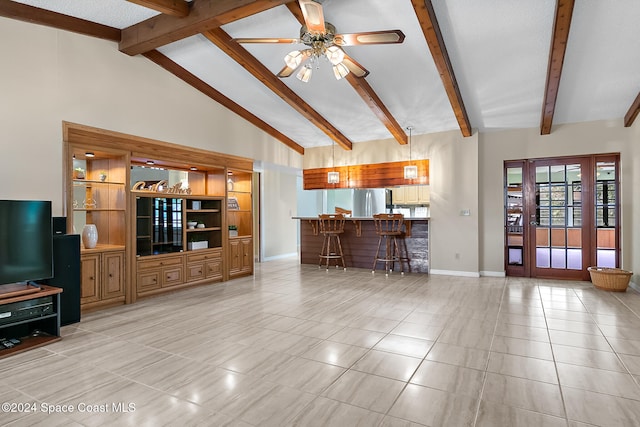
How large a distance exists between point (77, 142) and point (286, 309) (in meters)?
3.10

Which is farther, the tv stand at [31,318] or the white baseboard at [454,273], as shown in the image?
the white baseboard at [454,273]

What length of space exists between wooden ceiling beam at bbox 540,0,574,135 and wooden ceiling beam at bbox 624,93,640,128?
963mm

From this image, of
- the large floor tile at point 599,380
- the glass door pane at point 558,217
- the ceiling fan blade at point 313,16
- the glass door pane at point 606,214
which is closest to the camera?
the large floor tile at point 599,380

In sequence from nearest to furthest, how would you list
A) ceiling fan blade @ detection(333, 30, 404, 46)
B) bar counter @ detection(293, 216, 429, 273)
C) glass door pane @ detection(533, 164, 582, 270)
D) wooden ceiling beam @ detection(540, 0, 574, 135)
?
ceiling fan blade @ detection(333, 30, 404, 46) < wooden ceiling beam @ detection(540, 0, 574, 135) < glass door pane @ detection(533, 164, 582, 270) < bar counter @ detection(293, 216, 429, 273)

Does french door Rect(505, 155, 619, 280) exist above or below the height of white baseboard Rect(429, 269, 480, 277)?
above

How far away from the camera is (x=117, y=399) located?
231 cm

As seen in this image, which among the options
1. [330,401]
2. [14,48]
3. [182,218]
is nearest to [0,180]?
[14,48]

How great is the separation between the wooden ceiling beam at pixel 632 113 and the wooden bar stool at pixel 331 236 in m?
4.78

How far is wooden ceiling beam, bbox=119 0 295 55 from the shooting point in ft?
11.9

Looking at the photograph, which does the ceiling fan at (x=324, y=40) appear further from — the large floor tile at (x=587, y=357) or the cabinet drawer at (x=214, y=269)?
the cabinet drawer at (x=214, y=269)

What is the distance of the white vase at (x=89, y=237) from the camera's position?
173 inches

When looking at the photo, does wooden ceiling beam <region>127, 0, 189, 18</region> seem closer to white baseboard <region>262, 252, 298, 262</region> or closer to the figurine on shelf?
the figurine on shelf

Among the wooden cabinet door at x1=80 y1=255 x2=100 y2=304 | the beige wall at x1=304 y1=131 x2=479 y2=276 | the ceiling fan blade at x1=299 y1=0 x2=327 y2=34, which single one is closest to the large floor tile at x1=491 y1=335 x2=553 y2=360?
the ceiling fan blade at x1=299 y1=0 x2=327 y2=34

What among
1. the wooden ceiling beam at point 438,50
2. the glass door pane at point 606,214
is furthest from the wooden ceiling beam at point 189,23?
the glass door pane at point 606,214
